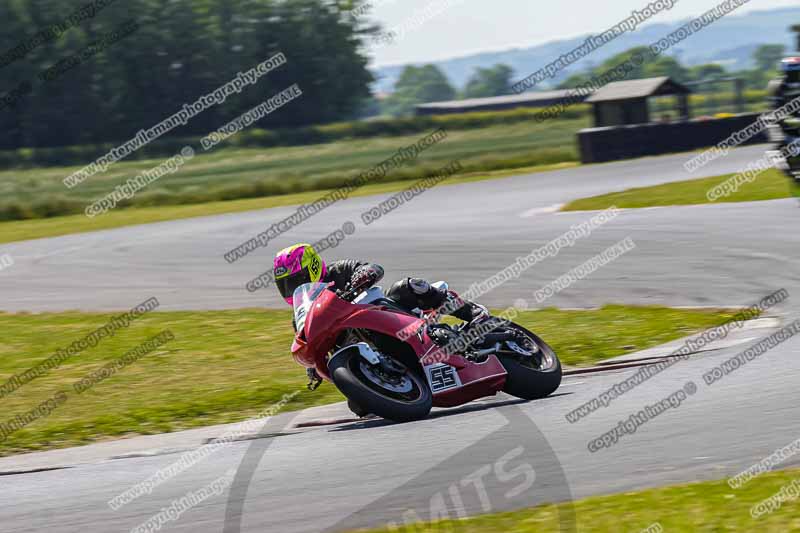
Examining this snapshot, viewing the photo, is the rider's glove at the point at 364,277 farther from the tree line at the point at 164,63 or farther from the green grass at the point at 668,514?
the tree line at the point at 164,63

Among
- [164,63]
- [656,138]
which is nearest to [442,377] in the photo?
[656,138]

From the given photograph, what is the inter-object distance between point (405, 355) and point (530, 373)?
0.94m

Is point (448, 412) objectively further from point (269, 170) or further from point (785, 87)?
point (269, 170)

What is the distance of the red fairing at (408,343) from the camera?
7789 mm

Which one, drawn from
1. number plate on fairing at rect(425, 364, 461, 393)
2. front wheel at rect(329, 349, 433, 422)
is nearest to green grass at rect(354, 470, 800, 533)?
front wheel at rect(329, 349, 433, 422)

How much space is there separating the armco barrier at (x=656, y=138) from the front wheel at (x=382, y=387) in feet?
92.1

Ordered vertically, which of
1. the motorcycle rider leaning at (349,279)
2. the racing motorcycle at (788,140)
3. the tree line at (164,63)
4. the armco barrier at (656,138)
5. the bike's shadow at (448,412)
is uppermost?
the motorcycle rider leaning at (349,279)

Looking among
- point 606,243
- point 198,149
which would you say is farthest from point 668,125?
point 198,149

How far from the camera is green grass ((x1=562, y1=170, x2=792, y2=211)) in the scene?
69.6ft

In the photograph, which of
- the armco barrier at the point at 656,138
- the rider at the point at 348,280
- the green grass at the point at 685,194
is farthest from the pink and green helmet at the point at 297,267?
the armco barrier at the point at 656,138

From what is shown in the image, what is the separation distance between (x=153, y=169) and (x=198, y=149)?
695 centimetres

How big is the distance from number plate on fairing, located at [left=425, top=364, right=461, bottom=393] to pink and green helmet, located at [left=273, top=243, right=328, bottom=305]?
46.1 inches

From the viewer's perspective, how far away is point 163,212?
118ft

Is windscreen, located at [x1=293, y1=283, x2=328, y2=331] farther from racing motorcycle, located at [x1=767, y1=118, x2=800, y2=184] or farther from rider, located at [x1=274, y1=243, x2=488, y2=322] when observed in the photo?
racing motorcycle, located at [x1=767, y1=118, x2=800, y2=184]
